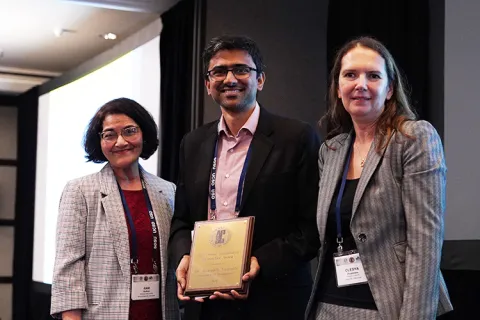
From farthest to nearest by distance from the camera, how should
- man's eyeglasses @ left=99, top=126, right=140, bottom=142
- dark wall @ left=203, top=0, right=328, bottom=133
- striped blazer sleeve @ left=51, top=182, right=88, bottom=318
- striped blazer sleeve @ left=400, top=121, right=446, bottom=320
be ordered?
dark wall @ left=203, top=0, right=328, bottom=133 → man's eyeglasses @ left=99, top=126, right=140, bottom=142 → striped blazer sleeve @ left=51, top=182, right=88, bottom=318 → striped blazer sleeve @ left=400, top=121, right=446, bottom=320

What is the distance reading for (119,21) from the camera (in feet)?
20.3

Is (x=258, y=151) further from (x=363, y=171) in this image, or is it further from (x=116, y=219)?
(x=116, y=219)

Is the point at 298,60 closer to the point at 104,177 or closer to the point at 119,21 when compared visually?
the point at 119,21

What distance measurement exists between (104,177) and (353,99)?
3.55 feet

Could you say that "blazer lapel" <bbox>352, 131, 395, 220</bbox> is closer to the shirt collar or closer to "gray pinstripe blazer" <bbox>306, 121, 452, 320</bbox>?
"gray pinstripe blazer" <bbox>306, 121, 452, 320</bbox>

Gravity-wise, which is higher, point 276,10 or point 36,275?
point 276,10

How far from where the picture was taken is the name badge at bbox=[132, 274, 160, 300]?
8.59 feet

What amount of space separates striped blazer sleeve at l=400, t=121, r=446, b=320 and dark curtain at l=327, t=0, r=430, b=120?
1880 mm

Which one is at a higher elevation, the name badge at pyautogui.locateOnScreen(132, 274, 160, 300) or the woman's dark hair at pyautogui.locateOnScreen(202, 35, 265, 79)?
the woman's dark hair at pyautogui.locateOnScreen(202, 35, 265, 79)

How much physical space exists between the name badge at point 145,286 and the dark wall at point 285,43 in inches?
93.1

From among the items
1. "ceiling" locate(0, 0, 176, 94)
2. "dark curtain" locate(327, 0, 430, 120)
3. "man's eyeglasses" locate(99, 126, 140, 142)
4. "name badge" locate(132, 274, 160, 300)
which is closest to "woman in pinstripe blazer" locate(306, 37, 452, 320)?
"name badge" locate(132, 274, 160, 300)

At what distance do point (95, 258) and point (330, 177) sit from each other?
3.11 feet

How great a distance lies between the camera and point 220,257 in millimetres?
2285

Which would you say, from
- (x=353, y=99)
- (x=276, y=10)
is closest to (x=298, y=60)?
(x=276, y=10)
